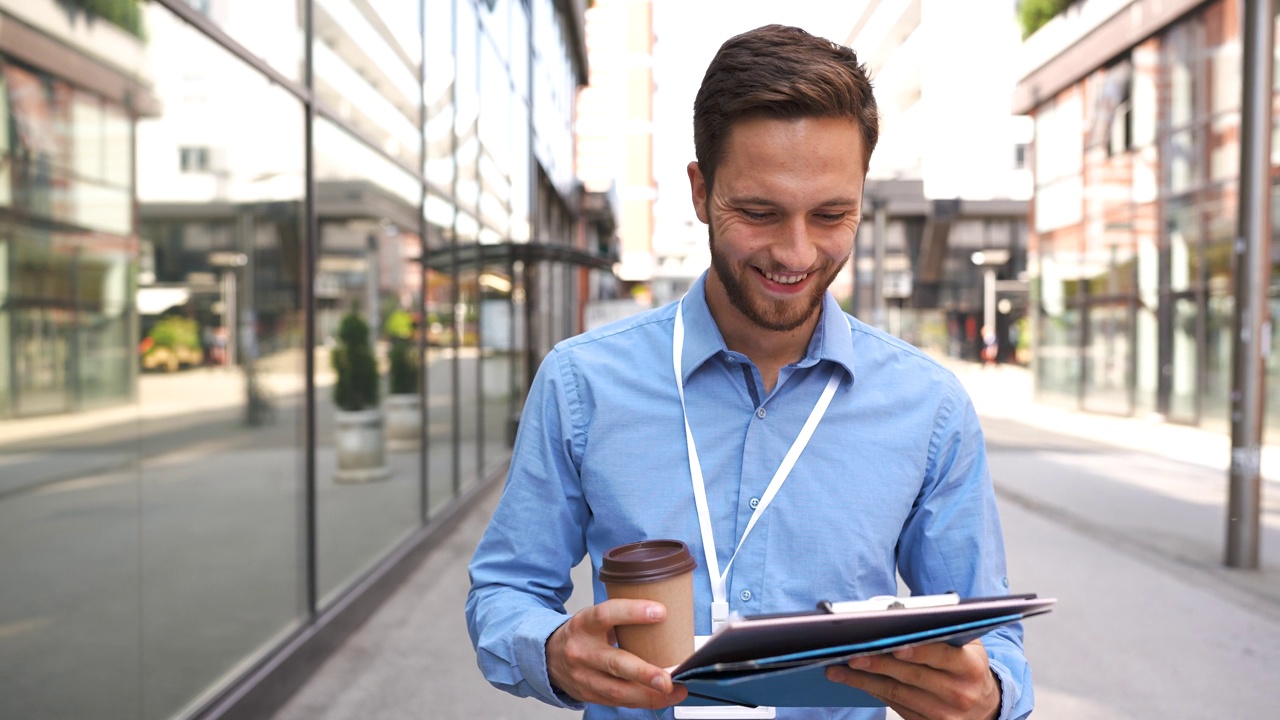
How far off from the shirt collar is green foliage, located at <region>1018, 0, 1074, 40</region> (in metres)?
23.3

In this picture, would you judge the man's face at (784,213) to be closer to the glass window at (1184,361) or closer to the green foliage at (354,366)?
the green foliage at (354,366)

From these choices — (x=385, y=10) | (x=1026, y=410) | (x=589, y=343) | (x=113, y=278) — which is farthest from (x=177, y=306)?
(x=1026, y=410)

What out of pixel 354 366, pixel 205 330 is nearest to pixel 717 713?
pixel 205 330

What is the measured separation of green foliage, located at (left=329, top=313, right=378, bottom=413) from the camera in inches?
244

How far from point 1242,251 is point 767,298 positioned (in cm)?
687

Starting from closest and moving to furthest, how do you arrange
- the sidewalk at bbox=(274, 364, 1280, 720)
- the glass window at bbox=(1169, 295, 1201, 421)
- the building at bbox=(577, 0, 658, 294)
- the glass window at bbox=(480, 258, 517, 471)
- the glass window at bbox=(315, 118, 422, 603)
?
the sidewalk at bbox=(274, 364, 1280, 720) < the glass window at bbox=(315, 118, 422, 603) < the glass window at bbox=(480, 258, 517, 471) < the glass window at bbox=(1169, 295, 1201, 421) < the building at bbox=(577, 0, 658, 294)

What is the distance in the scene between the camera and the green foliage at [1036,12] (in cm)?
2281

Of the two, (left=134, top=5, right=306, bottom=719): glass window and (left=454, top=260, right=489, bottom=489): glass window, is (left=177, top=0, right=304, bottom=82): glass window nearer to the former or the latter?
(left=134, top=5, right=306, bottom=719): glass window

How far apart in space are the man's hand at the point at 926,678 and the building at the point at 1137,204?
1404 cm

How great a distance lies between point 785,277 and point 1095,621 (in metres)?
5.10

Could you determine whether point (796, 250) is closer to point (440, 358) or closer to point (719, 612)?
point (719, 612)

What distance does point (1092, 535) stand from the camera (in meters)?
8.39

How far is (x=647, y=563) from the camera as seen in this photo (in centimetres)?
128

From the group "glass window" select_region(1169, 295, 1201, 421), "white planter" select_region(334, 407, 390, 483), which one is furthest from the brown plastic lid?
"glass window" select_region(1169, 295, 1201, 421)
